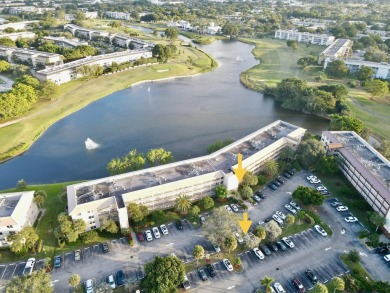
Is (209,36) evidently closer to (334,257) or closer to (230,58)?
(230,58)

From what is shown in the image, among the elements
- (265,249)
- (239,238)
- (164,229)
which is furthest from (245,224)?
(164,229)

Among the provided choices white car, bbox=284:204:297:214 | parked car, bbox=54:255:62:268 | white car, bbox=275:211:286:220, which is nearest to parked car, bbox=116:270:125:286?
parked car, bbox=54:255:62:268

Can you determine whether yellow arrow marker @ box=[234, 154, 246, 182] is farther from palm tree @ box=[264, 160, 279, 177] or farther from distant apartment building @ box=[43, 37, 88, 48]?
distant apartment building @ box=[43, 37, 88, 48]

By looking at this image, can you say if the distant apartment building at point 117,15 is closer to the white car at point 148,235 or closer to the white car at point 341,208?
the white car at point 148,235

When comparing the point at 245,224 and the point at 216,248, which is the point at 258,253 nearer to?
the point at 245,224

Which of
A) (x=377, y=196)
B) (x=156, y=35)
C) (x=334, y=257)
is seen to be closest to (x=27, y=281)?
(x=334, y=257)

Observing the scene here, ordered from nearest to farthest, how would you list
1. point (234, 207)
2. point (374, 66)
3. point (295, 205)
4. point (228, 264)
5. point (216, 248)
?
point (228, 264), point (216, 248), point (234, 207), point (295, 205), point (374, 66)
